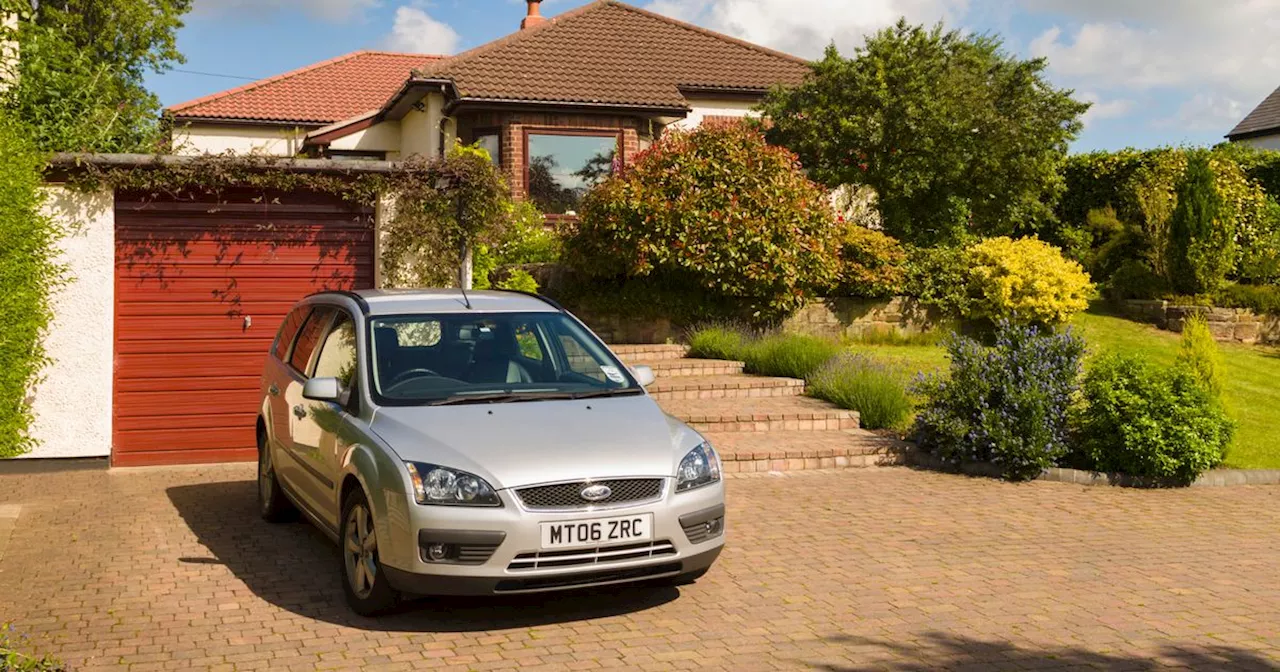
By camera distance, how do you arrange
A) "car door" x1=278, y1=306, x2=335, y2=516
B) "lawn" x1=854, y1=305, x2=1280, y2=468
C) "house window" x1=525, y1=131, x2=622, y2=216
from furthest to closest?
1. "house window" x1=525, y1=131, x2=622, y2=216
2. "lawn" x1=854, y1=305, x2=1280, y2=468
3. "car door" x1=278, y1=306, x2=335, y2=516

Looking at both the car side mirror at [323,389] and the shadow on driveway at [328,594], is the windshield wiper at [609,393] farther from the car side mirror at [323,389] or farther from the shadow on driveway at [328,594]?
the car side mirror at [323,389]

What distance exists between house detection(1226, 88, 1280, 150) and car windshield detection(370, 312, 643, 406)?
43593 mm

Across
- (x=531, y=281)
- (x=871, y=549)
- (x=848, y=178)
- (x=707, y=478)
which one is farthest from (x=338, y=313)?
(x=848, y=178)

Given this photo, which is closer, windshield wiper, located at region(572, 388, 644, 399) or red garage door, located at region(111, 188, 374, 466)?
windshield wiper, located at region(572, 388, 644, 399)

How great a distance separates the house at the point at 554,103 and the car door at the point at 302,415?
40.3 feet

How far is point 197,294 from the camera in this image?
12000 millimetres

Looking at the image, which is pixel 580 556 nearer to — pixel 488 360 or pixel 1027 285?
pixel 488 360

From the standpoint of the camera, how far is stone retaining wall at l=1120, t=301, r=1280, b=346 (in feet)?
62.1

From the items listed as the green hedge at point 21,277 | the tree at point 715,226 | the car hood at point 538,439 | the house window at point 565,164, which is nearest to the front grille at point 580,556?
the car hood at point 538,439

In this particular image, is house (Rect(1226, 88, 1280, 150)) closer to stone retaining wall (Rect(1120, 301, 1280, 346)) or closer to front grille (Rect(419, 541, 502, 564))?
stone retaining wall (Rect(1120, 301, 1280, 346))

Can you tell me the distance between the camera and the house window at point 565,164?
75.5ft

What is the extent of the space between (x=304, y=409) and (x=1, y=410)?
4135mm

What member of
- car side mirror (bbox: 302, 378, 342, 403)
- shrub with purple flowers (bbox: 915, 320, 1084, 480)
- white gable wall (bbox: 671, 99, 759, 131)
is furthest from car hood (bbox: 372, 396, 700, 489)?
white gable wall (bbox: 671, 99, 759, 131)

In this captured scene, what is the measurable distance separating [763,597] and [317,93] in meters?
29.4
